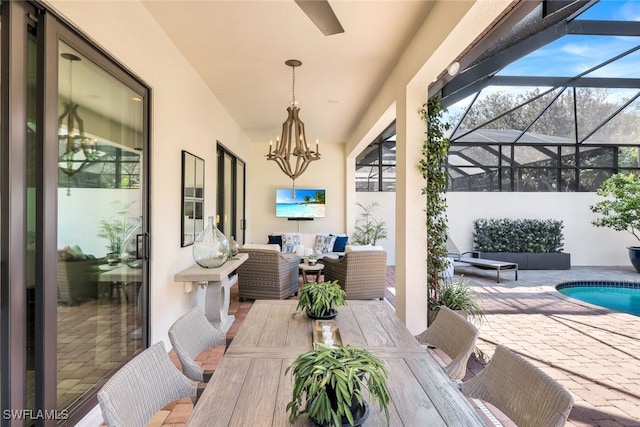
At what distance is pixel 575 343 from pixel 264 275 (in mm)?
3697

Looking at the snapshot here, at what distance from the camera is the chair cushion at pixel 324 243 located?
7.85 meters

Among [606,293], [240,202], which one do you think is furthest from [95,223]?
[606,293]

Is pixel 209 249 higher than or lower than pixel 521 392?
higher

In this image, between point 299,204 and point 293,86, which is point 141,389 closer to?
point 293,86

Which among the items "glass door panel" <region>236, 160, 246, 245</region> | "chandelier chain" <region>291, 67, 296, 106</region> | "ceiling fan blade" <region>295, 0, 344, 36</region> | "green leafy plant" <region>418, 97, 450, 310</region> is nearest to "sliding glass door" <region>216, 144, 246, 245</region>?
"glass door panel" <region>236, 160, 246, 245</region>

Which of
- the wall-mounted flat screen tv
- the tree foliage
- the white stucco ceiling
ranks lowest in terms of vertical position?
the wall-mounted flat screen tv

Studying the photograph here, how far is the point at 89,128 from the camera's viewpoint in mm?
2271

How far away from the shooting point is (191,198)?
4.12 m

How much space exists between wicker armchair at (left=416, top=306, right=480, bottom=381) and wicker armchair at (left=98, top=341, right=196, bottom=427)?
122cm

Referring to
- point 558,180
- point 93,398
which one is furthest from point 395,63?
point 558,180

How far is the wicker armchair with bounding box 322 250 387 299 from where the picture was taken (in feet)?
16.5

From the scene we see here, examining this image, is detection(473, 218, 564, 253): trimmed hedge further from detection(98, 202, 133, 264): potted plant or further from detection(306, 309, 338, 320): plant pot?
detection(98, 202, 133, 264): potted plant

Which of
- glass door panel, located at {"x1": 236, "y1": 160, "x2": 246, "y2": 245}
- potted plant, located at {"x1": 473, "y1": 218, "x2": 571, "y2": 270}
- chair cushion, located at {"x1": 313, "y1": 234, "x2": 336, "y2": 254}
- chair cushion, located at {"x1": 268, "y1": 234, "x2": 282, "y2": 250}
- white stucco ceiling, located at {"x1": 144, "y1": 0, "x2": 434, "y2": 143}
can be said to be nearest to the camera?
white stucco ceiling, located at {"x1": 144, "y1": 0, "x2": 434, "y2": 143}

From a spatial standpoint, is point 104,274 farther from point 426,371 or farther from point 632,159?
point 632,159
